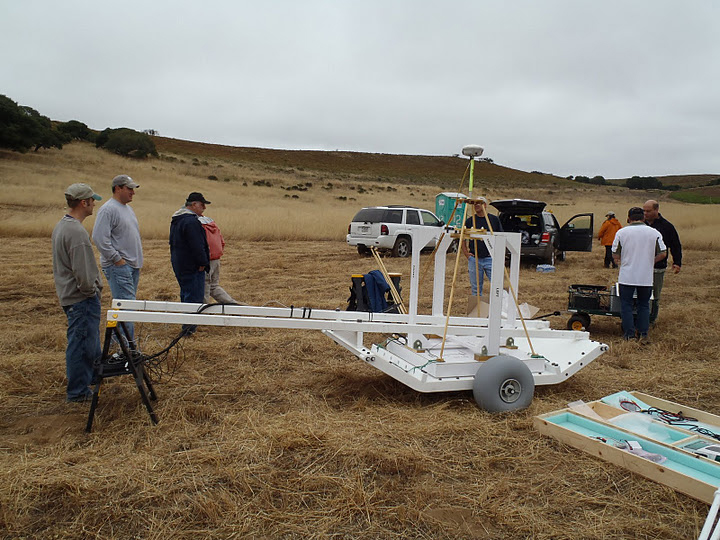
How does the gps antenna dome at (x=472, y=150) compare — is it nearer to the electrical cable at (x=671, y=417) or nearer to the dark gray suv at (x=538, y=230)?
the electrical cable at (x=671, y=417)

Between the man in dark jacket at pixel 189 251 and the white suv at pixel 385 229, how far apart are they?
9765 mm

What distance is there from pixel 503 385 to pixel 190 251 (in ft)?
A: 13.1

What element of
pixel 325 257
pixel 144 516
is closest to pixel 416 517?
pixel 144 516

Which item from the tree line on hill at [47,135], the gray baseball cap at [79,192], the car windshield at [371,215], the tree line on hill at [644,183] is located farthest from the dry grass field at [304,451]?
the tree line on hill at [644,183]

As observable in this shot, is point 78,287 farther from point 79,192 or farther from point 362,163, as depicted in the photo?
point 362,163

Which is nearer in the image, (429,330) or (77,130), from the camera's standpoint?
(429,330)

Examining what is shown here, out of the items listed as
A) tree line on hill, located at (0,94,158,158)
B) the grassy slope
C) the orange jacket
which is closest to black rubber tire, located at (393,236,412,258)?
the orange jacket

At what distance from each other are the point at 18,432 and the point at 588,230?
14.5 meters

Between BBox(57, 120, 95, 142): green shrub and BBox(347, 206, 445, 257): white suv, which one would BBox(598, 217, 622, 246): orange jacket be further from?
BBox(57, 120, 95, 142): green shrub

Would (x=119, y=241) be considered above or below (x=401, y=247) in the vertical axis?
above

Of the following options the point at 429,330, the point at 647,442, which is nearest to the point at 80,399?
the point at 429,330

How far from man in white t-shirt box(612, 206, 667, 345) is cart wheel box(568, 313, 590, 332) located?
0.61 meters

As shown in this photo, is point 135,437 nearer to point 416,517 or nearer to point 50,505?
point 50,505

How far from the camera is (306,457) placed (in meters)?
3.60
